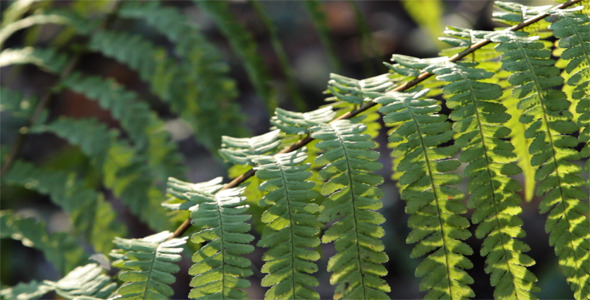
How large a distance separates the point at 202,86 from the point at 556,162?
3.08ft

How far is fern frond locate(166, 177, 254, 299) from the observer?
30.6 inches

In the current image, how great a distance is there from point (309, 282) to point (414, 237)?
0.16 meters

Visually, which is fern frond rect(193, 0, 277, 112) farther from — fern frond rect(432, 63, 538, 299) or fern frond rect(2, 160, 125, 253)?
fern frond rect(432, 63, 538, 299)

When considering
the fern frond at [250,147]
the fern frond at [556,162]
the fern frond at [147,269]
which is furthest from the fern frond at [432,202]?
the fern frond at [147,269]

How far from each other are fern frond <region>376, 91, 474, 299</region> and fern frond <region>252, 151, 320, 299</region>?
14 centimetres

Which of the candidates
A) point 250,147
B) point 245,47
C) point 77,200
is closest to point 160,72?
point 245,47

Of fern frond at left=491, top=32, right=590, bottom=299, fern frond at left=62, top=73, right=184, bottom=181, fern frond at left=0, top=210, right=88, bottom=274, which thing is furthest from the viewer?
fern frond at left=62, top=73, right=184, bottom=181

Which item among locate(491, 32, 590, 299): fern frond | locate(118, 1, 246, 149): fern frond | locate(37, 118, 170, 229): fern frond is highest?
locate(118, 1, 246, 149): fern frond

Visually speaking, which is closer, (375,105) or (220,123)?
(375,105)

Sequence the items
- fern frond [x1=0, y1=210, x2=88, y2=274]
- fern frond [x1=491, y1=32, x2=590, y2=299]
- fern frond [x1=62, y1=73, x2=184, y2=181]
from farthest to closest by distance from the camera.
Answer: fern frond [x1=62, y1=73, x2=184, y2=181]
fern frond [x1=0, y1=210, x2=88, y2=274]
fern frond [x1=491, y1=32, x2=590, y2=299]

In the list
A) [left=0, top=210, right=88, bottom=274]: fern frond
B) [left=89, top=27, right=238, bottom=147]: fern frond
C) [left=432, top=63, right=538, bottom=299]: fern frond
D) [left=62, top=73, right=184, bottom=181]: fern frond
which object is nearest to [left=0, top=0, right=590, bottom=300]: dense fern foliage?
[left=432, top=63, right=538, bottom=299]: fern frond

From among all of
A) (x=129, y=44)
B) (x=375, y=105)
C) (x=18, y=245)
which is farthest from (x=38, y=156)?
(x=375, y=105)

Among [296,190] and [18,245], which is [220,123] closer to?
[296,190]

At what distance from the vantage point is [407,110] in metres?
0.82
